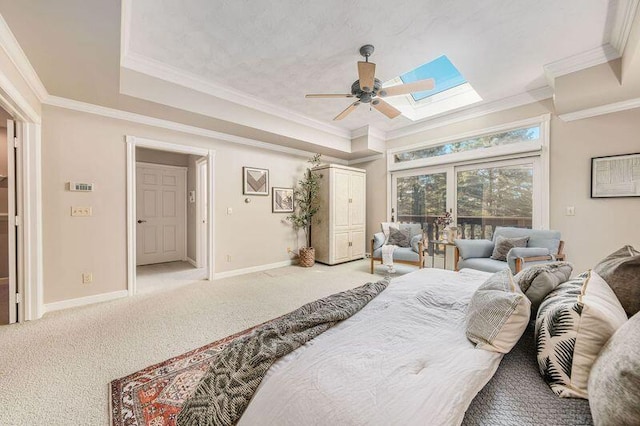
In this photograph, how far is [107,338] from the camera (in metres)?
A: 2.27

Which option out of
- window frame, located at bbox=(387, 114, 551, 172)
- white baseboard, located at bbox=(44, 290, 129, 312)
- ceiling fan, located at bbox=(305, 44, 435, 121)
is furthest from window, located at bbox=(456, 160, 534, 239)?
white baseboard, located at bbox=(44, 290, 129, 312)

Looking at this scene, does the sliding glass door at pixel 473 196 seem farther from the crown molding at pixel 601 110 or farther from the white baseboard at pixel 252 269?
the white baseboard at pixel 252 269

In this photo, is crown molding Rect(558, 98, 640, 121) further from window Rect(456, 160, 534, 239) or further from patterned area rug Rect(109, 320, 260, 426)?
patterned area rug Rect(109, 320, 260, 426)

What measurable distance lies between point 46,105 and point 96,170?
→ 0.79 m

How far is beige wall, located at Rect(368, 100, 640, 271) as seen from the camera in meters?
3.06

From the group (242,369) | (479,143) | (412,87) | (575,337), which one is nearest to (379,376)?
(242,369)

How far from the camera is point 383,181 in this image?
5660 mm

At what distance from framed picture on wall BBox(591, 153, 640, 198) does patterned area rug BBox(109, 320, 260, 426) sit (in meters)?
4.67

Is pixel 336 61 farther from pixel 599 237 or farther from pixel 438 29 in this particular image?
pixel 599 237

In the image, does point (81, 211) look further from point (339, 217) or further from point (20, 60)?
point (339, 217)

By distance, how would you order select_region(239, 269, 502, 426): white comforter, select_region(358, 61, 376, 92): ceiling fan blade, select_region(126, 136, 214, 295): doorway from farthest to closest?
select_region(126, 136, 214, 295): doorway < select_region(358, 61, 376, 92): ceiling fan blade < select_region(239, 269, 502, 426): white comforter

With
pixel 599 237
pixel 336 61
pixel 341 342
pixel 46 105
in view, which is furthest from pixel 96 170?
pixel 599 237

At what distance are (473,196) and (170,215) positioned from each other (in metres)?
5.94

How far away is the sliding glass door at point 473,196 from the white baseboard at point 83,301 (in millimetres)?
4810
